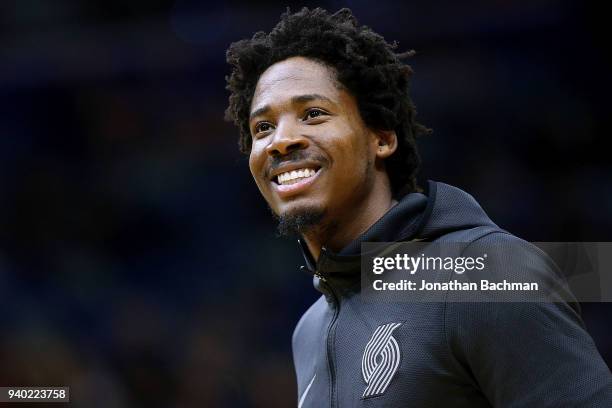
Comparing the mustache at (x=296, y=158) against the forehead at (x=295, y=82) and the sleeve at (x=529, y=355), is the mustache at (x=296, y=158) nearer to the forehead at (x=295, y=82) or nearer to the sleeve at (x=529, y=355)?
Answer: the forehead at (x=295, y=82)

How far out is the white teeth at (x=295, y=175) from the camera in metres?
2.48

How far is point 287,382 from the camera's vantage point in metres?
5.55

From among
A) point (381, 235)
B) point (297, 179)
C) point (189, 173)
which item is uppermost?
point (189, 173)

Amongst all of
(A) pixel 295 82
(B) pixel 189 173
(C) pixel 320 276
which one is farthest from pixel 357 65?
(B) pixel 189 173

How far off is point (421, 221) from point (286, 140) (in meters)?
0.48

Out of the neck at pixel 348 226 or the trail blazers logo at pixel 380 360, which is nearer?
the trail blazers logo at pixel 380 360

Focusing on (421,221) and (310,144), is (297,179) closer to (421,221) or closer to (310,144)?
(310,144)

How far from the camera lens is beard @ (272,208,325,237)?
2.46m

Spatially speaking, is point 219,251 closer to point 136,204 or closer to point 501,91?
point 136,204

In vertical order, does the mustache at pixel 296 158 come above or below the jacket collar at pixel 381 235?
above

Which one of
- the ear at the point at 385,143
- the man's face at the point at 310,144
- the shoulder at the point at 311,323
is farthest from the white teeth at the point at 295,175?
the shoulder at the point at 311,323

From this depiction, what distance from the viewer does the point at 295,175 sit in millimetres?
2488

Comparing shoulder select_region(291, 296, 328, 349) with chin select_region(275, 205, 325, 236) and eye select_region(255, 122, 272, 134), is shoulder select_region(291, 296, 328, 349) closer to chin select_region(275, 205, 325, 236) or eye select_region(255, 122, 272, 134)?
chin select_region(275, 205, 325, 236)

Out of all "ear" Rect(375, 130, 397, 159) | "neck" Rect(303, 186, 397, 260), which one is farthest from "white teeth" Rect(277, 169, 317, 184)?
"ear" Rect(375, 130, 397, 159)
